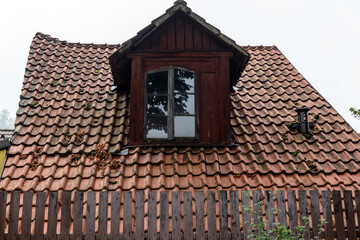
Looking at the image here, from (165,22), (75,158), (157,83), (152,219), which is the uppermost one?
(165,22)

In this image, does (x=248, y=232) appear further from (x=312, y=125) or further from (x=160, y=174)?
(x=312, y=125)

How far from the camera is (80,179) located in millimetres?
4906

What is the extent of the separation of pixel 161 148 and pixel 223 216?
2.26 m

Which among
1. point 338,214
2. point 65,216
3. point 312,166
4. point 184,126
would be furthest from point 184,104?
A: point 338,214

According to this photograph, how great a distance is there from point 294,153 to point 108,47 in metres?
6.21

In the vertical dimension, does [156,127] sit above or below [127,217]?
above

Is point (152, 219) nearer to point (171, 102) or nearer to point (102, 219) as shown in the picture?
point (102, 219)

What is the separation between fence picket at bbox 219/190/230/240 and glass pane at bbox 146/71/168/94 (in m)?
2.82

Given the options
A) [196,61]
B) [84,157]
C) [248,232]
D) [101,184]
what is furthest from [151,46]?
[248,232]

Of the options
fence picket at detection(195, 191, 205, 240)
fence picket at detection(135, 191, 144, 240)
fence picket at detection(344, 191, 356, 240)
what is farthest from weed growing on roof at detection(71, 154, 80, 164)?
fence picket at detection(344, 191, 356, 240)

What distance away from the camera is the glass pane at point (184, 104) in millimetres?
5938

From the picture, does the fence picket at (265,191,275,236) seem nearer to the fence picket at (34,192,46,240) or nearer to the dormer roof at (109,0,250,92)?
the fence picket at (34,192,46,240)

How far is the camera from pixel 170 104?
5.90 metres

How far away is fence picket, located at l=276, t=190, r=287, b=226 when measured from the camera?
3.63 metres
